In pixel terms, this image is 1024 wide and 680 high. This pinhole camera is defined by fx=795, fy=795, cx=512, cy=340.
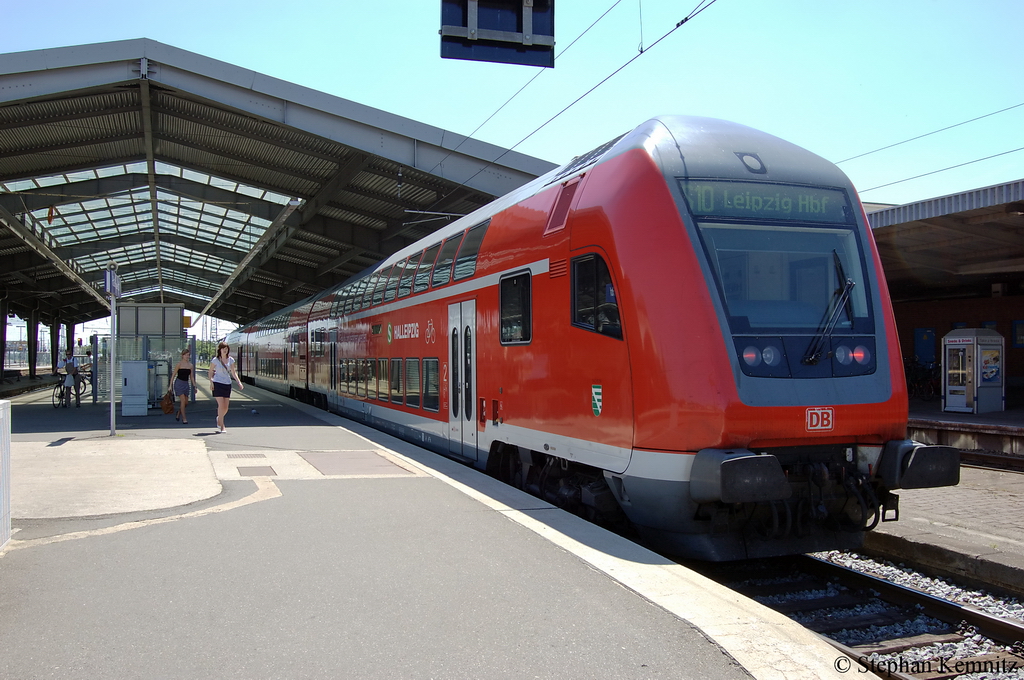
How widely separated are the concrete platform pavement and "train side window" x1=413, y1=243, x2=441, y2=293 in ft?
14.1

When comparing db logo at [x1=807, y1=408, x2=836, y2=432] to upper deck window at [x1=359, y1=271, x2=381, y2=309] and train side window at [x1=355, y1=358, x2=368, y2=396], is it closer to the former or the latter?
upper deck window at [x1=359, y1=271, x2=381, y2=309]

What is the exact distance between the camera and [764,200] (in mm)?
6293

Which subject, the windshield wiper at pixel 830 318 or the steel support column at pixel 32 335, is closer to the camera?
the windshield wiper at pixel 830 318

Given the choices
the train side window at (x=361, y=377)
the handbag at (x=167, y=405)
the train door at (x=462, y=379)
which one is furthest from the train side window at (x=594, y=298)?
the handbag at (x=167, y=405)

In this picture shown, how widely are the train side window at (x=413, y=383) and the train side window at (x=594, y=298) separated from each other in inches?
215

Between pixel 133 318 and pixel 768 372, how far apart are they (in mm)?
20216

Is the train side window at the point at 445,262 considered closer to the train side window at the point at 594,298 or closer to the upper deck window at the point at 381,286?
the upper deck window at the point at 381,286

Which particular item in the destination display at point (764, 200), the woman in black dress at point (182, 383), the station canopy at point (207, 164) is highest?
the station canopy at point (207, 164)

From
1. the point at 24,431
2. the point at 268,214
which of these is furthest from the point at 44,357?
the point at 24,431

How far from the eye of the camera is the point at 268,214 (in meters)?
27.1

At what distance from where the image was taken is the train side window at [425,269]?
1159 centimetres

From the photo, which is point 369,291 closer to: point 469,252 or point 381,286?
point 381,286

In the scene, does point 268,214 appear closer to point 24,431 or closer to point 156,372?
point 156,372

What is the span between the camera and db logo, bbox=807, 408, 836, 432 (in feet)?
19.1
